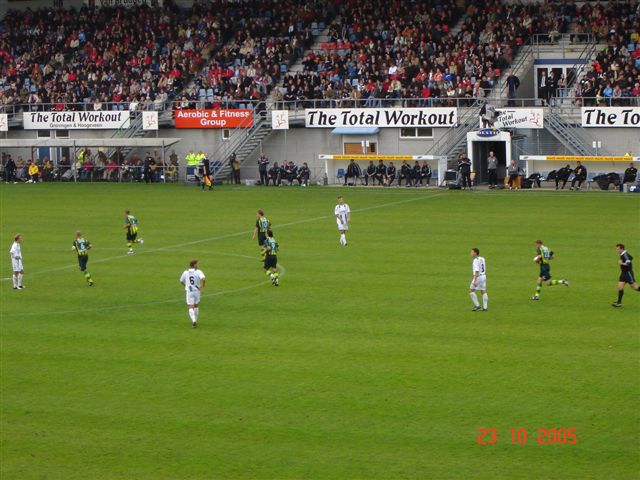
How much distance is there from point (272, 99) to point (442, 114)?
11.3 metres

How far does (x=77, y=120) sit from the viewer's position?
70.7 meters

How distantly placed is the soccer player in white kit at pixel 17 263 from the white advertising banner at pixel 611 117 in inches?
1310

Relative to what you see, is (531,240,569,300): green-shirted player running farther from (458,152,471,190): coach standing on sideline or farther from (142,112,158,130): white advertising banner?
(142,112,158,130): white advertising banner

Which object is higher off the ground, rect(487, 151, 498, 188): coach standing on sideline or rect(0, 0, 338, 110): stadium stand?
rect(0, 0, 338, 110): stadium stand

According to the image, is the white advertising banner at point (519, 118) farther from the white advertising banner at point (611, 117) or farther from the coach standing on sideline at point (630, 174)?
the coach standing on sideline at point (630, 174)

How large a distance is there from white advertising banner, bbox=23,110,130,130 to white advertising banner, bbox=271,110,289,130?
36.1 ft

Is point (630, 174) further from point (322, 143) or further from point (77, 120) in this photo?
point (77, 120)

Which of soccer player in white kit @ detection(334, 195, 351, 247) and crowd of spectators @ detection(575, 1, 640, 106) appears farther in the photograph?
crowd of spectators @ detection(575, 1, 640, 106)

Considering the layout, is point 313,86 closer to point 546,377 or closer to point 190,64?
point 190,64

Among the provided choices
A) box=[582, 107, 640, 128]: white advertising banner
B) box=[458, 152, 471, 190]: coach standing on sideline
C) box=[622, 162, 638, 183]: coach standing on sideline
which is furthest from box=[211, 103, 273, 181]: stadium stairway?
box=[622, 162, 638, 183]: coach standing on sideline

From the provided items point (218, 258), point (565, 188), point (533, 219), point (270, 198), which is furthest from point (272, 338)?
point (565, 188)

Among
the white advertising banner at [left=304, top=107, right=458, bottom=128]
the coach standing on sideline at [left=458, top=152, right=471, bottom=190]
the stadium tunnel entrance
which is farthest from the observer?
the white advertising banner at [left=304, top=107, right=458, bottom=128]
